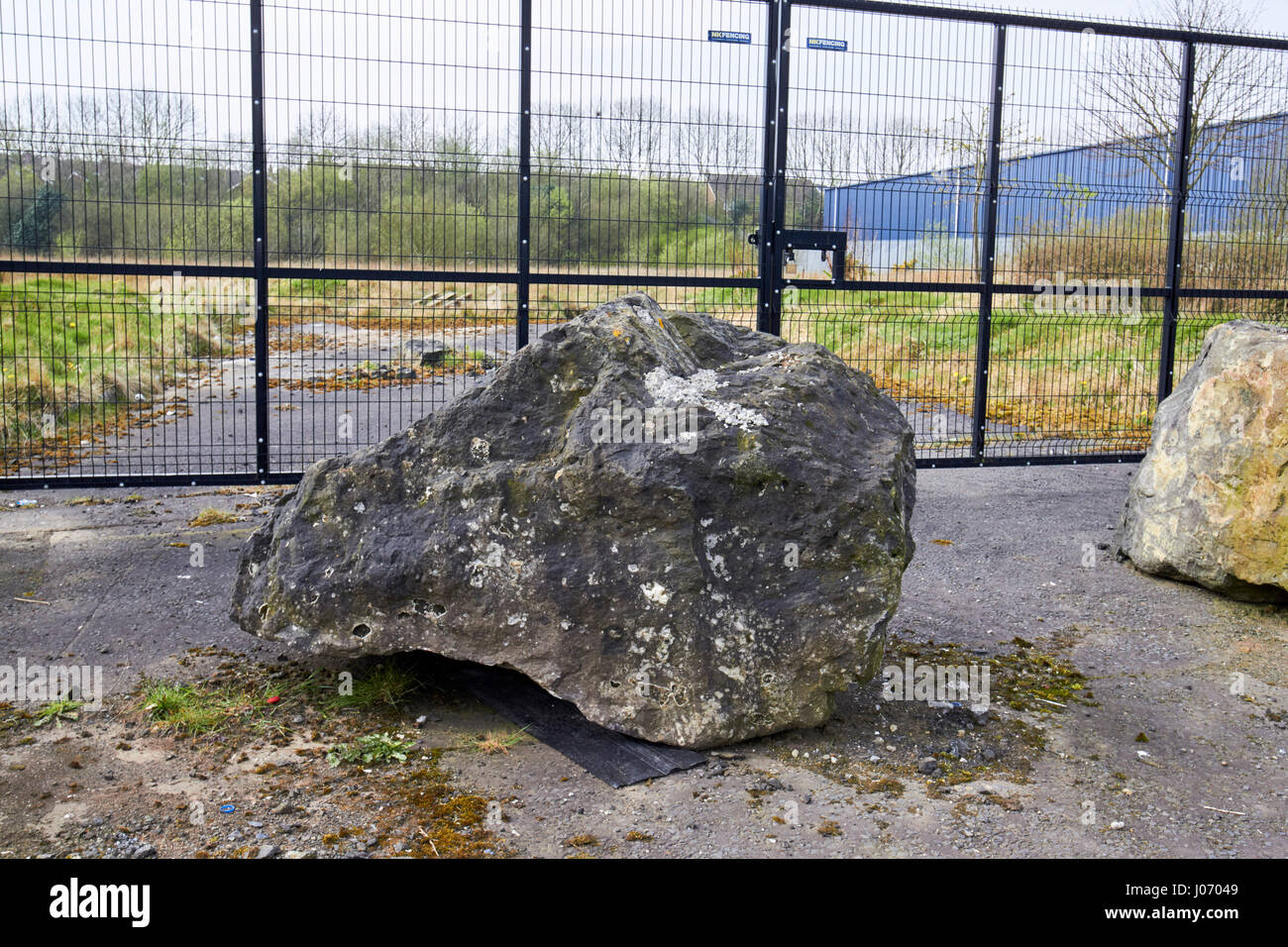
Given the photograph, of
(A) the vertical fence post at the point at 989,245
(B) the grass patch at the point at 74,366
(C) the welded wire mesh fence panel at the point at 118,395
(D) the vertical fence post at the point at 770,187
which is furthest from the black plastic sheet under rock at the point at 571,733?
(A) the vertical fence post at the point at 989,245

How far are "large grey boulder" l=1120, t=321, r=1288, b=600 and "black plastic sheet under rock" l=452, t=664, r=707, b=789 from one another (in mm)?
3968

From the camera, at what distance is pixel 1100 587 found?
6984mm

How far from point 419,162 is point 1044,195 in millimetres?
4823

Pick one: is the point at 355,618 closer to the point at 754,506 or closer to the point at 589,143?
the point at 754,506

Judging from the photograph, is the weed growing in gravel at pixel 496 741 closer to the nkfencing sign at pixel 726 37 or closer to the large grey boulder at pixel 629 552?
the large grey boulder at pixel 629 552

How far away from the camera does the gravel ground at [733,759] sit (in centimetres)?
387

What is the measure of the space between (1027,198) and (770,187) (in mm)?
2203

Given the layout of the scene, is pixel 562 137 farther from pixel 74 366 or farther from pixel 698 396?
pixel 74 366

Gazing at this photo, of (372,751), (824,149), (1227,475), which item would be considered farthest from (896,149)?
(372,751)

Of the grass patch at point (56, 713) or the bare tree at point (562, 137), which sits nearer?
the grass patch at point (56, 713)

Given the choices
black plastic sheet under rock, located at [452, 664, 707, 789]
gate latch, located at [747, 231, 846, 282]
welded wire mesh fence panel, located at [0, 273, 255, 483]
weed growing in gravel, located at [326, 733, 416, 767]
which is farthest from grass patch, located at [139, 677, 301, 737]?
gate latch, located at [747, 231, 846, 282]

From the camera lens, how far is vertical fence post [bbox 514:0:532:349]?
7496 millimetres

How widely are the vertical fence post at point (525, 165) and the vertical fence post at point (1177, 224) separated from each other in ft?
17.1

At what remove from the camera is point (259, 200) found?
7.23 m
